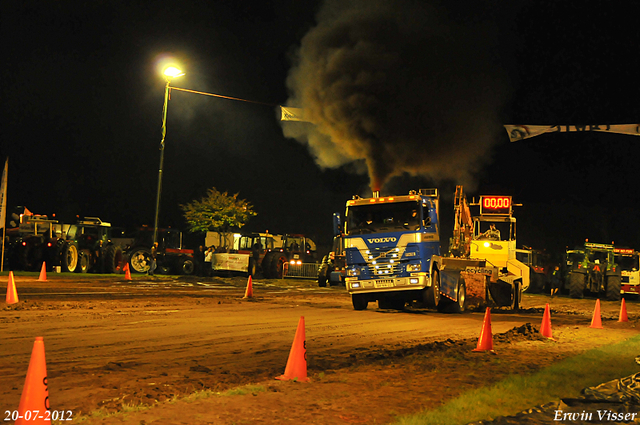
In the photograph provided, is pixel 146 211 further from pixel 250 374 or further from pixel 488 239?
pixel 250 374

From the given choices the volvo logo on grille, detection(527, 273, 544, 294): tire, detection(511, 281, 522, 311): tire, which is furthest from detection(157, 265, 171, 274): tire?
detection(527, 273, 544, 294): tire

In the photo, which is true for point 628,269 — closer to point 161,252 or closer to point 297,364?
point 161,252

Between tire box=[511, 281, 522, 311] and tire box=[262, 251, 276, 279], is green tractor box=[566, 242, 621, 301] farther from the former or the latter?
tire box=[262, 251, 276, 279]

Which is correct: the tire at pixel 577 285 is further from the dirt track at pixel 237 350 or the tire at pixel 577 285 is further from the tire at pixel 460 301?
the tire at pixel 460 301

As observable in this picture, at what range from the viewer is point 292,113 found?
78.6 ft

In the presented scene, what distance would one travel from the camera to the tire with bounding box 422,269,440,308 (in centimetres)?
1673

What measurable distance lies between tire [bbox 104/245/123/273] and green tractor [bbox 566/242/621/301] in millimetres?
21786

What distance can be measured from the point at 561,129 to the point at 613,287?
14855mm

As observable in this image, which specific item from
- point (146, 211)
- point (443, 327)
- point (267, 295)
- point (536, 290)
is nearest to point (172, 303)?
point (267, 295)

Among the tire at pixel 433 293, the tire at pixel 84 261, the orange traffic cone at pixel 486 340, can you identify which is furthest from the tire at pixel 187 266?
the orange traffic cone at pixel 486 340

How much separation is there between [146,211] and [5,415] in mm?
46894

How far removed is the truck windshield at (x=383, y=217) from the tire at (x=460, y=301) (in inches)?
147

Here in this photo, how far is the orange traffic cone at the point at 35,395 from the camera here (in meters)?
4.35

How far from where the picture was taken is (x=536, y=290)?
3406 centimetres
